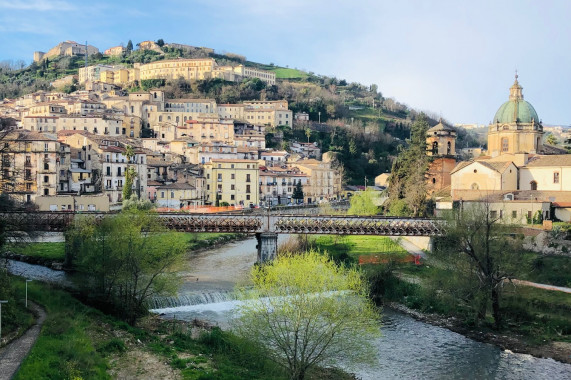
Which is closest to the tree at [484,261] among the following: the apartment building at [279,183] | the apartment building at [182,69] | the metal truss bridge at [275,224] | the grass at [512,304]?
the grass at [512,304]

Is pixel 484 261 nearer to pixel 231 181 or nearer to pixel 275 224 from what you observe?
pixel 275 224

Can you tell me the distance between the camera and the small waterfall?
34062 mm

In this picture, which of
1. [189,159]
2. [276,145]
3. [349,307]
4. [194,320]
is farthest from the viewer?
[276,145]

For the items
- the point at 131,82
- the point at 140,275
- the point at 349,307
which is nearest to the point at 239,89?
the point at 131,82

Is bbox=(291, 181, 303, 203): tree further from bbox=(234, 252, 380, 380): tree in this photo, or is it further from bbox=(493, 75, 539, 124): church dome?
bbox=(234, 252, 380, 380): tree

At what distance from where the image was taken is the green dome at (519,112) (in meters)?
64.8

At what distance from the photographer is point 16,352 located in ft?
66.0

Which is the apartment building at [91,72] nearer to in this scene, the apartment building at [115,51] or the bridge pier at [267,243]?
the apartment building at [115,51]

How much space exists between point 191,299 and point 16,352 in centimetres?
1550

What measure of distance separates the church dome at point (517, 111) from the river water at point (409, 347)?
125ft

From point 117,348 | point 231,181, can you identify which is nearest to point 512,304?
point 117,348

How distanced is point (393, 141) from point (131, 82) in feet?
227

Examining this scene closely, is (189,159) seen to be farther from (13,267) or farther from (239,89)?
(239,89)

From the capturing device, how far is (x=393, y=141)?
131250 mm
